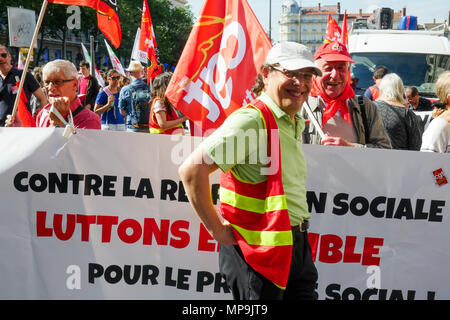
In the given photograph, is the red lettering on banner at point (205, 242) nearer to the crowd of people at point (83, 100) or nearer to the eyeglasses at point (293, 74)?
the crowd of people at point (83, 100)

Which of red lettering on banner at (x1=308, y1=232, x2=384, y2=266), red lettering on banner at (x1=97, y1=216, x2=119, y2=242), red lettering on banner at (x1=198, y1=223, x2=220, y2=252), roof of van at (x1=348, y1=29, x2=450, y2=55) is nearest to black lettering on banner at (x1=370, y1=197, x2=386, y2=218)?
red lettering on banner at (x1=308, y1=232, x2=384, y2=266)

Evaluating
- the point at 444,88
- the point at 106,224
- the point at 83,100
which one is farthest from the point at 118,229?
the point at 83,100

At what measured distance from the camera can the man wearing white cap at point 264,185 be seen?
2.28 m

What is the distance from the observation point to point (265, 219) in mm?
2357

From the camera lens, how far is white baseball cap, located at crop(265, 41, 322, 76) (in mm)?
2324

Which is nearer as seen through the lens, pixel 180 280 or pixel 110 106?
pixel 180 280

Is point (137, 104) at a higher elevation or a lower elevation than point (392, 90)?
lower

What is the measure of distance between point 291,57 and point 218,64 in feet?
4.01

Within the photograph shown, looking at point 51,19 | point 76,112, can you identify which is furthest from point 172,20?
point 76,112

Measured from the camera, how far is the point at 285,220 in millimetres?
2324

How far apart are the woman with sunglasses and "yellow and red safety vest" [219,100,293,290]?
7.40m

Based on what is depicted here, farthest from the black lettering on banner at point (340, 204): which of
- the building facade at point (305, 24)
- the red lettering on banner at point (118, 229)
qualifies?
the building facade at point (305, 24)

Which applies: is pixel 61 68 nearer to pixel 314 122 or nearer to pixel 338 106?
pixel 314 122

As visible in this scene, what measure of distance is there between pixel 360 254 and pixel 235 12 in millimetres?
1844
